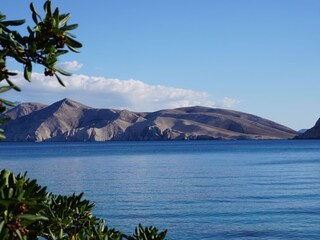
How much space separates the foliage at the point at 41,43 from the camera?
3.21 metres

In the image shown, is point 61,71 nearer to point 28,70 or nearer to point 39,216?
point 28,70

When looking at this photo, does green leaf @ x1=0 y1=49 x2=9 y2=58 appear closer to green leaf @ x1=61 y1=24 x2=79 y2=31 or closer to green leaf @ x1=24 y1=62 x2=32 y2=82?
green leaf @ x1=24 y1=62 x2=32 y2=82

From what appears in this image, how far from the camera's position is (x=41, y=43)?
332 centimetres

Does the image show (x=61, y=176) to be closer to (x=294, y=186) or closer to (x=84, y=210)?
(x=294, y=186)

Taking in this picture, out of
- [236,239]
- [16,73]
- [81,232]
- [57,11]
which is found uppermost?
[57,11]

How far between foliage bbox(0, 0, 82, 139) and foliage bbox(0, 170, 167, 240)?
0.52 meters

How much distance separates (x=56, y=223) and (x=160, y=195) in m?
36.1

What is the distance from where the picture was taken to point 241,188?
4669 centimetres

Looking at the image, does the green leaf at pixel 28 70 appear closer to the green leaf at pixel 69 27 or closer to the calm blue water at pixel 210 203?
the green leaf at pixel 69 27

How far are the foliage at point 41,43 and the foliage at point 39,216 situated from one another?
1.70 feet

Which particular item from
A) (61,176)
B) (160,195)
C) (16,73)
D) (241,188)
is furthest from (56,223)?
(61,176)

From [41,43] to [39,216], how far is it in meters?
1.00

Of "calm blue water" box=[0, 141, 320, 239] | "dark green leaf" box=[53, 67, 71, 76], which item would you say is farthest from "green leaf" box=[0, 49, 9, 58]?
"calm blue water" box=[0, 141, 320, 239]

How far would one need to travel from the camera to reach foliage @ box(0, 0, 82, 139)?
321cm
